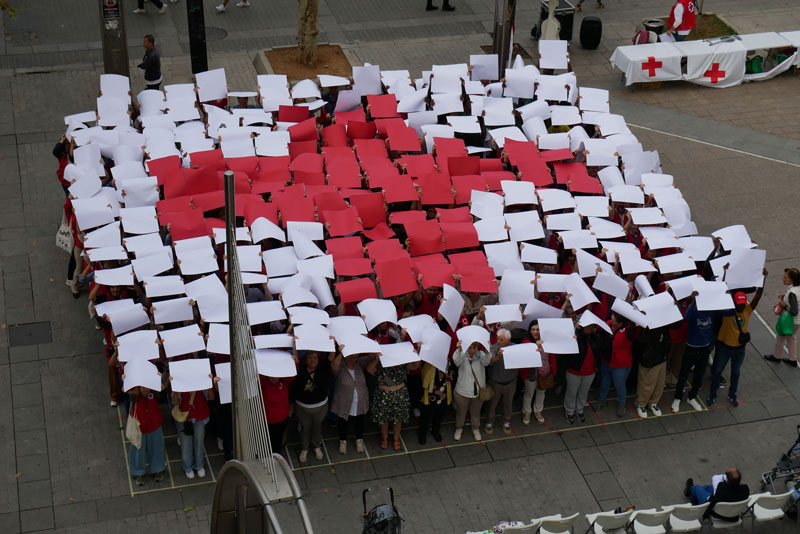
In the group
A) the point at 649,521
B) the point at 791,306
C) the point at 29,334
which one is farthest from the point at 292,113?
the point at 649,521

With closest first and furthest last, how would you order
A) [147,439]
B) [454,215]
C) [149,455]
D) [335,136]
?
[147,439] → [149,455] → [454,215] → [335,136]

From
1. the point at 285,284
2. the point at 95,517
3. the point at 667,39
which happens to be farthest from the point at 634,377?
the point at 667,39

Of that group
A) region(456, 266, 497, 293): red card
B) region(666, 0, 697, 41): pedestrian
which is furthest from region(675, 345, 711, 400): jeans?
region(666, 0, 697, 41): pedestrian

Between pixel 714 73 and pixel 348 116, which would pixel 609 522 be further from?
pixel 714 73

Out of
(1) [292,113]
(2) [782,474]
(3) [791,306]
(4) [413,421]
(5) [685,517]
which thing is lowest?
(4) [413,421]

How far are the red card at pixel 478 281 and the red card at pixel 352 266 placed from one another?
1118 millimetres

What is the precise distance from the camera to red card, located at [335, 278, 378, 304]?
12727 mm

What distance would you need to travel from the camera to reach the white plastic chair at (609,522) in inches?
433

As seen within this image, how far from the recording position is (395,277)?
13.0m

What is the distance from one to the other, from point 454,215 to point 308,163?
2.30m

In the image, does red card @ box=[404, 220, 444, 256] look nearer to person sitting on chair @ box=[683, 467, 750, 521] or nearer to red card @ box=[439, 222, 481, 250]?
red card @ box=[439, 222, 481, 250]

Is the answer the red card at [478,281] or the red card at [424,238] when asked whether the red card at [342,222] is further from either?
the red card at [478,281]

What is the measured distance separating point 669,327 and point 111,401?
681cm

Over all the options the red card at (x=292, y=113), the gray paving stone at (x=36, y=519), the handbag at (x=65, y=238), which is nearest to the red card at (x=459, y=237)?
the red card at (x=292, y=113)
